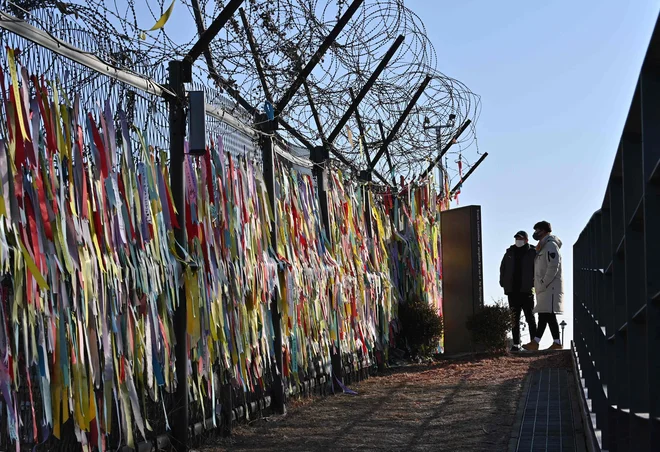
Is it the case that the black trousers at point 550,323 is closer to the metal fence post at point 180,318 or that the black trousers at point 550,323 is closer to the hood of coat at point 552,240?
the hood of coat at point 552,240

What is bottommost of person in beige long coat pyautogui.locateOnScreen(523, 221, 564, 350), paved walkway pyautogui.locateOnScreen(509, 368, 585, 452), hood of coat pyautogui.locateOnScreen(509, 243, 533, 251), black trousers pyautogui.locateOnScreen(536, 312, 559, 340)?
paved walkway pyautogui.locateOnScreen(509, 368, 585, 452)

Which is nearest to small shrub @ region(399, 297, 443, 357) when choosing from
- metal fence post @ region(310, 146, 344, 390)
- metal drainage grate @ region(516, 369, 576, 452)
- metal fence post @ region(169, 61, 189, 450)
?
metal drainage grate @ region(516, 369, 576, 452)

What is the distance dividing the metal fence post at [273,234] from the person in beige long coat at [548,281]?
6.52 m

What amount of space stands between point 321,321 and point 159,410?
3.02 meters

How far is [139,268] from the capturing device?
16.5 feet

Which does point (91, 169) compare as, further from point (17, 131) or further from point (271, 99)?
point (271, 99)

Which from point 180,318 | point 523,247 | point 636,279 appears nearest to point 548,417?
point 180,318

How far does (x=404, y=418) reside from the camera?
7.63 metres

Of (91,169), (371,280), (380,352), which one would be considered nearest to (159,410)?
(91,169)

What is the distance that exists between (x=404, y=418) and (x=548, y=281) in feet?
20.2

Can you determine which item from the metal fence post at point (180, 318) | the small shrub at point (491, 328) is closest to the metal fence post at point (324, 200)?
the metal fence post at point (180, 318)

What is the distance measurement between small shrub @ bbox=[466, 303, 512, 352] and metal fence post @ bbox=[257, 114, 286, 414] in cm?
552

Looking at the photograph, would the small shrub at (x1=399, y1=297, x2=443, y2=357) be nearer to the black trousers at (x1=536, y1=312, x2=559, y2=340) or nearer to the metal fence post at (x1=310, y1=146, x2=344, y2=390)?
the black trousers at (x1=536, y1=312, x2=559, y2=340)

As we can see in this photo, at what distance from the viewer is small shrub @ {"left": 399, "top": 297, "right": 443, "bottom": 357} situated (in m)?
12.3
